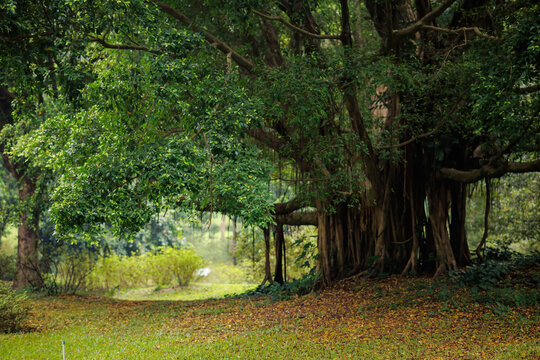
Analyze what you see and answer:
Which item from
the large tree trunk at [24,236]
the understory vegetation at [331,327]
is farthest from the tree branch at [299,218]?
the large tree trunk at [24,236]

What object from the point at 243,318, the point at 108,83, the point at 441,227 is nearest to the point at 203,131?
the point at 108,83

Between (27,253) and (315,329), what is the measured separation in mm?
9963

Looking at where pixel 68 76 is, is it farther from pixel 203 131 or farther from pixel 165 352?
pixel 165 352

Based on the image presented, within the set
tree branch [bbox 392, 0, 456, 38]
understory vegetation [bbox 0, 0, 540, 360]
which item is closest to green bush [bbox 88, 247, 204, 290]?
understory vegetation [bbox 0, 0, 540, 360]

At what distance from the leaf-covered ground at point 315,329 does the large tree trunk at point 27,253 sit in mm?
3475

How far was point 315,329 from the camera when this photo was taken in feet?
23.5

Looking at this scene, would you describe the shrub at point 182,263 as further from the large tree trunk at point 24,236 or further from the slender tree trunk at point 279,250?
the slender tree trunk at point 279,250

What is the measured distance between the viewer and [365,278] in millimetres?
9469

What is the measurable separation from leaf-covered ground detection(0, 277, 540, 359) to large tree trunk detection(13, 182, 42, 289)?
347 centimetres

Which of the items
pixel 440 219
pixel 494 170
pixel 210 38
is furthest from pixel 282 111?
pixel 440 219

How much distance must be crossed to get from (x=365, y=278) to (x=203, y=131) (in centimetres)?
523

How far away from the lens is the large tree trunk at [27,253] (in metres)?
13.0

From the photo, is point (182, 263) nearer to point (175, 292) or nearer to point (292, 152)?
point (175, 292)

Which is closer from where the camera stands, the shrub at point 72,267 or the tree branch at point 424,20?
the tree branch at point 424,20
